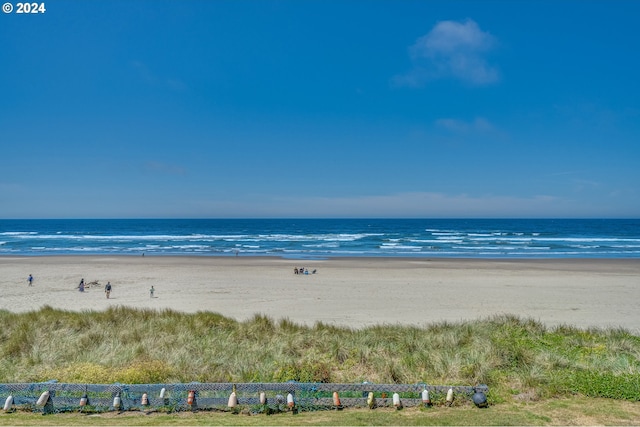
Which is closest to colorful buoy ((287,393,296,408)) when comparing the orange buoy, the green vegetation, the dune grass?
the green vegetation

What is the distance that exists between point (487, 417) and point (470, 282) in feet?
73.2

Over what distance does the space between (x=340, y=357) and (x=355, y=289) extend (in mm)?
15279

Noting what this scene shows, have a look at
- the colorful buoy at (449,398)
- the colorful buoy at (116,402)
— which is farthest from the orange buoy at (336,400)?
the colorful buoy at (116,402)

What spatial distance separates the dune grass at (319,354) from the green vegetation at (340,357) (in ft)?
0.07

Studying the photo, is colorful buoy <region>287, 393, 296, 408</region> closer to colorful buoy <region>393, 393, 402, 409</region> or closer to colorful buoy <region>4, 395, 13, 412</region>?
colorful buoy <region>393, 393, 402, 409</region>

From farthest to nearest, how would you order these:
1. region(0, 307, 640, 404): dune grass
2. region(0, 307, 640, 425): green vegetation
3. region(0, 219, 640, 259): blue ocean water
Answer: region(0, 219, 640, 259): blue ocean water → region(0, 307, 640, 404): dune grass → region(0, 307, 640, 425): green vegetation

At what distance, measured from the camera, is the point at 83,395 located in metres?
6.41

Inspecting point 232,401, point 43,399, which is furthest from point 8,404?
point 232,401

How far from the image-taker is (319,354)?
902 cm

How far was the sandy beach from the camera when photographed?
1741 cm

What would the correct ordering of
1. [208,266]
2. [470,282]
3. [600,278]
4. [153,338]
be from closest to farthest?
[153,338] → [470,282] → [600,278] → [208,266]

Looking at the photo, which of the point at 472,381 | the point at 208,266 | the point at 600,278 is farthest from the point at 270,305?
the point at 600,278

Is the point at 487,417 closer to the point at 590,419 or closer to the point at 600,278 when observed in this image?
the point at 590,419

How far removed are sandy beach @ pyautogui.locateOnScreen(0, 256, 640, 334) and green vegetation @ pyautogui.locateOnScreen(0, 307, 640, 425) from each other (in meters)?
4.82
